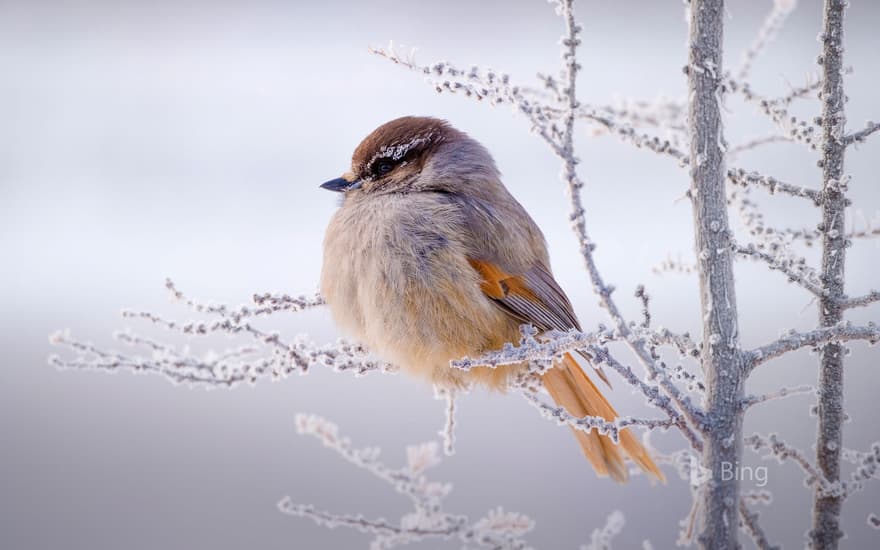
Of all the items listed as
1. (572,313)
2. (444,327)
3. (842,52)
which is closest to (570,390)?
(572,313)

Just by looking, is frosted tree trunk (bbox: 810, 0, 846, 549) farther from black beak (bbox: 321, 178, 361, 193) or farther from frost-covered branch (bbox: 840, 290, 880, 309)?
black beak (bbox: 321, 178, 361, 193)

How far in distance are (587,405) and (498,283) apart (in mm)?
341

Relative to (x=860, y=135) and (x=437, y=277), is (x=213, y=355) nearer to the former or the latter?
(x=437, y=277)

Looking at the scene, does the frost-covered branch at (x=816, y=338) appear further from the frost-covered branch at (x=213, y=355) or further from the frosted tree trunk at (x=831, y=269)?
the frost-covered branch at (x=213, y=355)

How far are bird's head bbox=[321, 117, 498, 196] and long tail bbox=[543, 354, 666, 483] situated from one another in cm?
51

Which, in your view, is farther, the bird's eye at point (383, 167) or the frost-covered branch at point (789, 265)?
the bird's eye at point (383, 167)

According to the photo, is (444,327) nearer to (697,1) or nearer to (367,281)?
(367,281)

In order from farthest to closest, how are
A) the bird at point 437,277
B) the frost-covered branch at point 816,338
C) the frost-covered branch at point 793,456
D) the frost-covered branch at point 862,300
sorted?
the bird at point 437,277, the frost-covered branch at point 793,456, the frost-covered branch at point 862,300, the frost-covered branch at point 816,338

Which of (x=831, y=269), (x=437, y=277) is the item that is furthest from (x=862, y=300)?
(x=437, y=277)

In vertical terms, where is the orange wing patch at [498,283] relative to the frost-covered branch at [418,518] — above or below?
above

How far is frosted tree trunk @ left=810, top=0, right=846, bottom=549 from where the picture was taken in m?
1.18

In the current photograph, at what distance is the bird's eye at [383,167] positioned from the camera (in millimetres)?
1836

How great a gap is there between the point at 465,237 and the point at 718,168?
732mm

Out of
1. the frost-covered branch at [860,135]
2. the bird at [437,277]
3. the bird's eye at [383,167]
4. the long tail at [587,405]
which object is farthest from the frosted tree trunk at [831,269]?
the bird's eye at [383,167]
